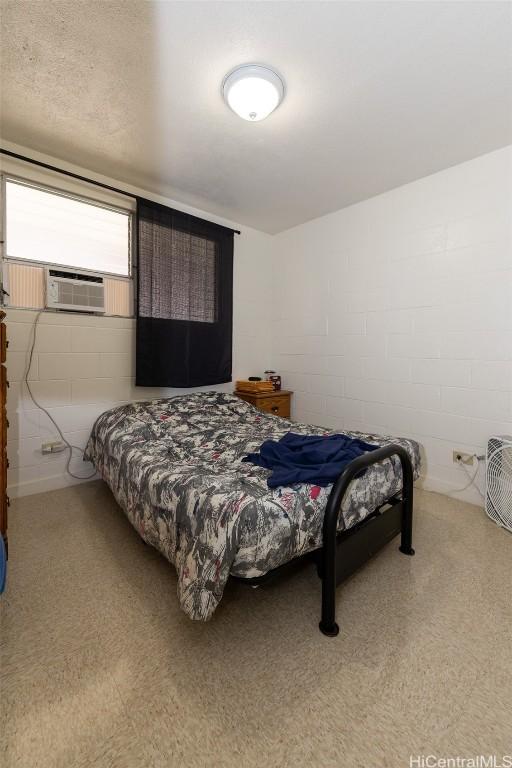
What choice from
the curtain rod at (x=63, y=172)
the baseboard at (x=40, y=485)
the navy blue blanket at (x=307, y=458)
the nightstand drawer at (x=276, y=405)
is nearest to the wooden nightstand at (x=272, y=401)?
the nightstand drawer at (x=276, y=405)

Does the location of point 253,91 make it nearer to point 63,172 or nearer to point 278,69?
point 278,69

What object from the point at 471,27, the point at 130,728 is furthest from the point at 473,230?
the point at 130,728

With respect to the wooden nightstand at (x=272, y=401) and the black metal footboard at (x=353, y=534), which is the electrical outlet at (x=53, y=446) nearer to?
the wooden nightstand at (x=272, y=401)

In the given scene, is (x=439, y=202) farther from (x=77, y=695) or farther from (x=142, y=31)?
(x=77, y=695)

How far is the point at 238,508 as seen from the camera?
122 centimetres

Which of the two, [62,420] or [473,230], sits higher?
[473,230]

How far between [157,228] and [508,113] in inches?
104

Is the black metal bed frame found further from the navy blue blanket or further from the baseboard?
the baseboard

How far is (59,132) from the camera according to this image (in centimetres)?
227

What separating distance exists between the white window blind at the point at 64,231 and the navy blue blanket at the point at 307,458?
2170mm

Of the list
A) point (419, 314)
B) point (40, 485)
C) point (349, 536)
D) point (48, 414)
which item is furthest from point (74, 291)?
point (419, 314)

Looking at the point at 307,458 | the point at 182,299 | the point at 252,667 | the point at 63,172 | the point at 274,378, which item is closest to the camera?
the point at 252,667

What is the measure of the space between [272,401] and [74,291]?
6.92 ft

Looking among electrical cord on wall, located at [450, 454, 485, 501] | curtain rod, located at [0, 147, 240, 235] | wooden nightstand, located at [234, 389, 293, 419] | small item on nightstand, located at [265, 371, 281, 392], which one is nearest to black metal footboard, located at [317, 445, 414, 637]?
electrical cord on wall, located at [450, 454, 485, 501]
